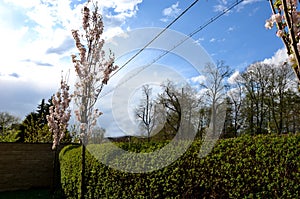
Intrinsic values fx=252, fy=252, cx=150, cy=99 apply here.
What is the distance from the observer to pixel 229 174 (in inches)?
114

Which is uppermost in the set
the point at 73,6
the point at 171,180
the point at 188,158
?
the point at 73,6

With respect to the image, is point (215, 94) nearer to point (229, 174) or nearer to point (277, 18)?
point (229, 174)

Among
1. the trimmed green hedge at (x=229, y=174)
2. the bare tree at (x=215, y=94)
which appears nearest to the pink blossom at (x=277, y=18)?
the trimmed green hedge at (x=229, y=174)

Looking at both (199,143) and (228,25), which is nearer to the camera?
(199,143)

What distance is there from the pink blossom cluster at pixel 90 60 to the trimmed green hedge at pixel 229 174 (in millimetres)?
1335

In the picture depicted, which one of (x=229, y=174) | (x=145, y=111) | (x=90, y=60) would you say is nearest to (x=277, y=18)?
(x=229, y=174)

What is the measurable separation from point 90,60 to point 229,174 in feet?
11.0

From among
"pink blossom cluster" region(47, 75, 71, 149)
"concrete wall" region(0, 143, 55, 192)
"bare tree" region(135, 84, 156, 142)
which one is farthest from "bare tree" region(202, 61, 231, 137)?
"concrete wall" region(0, 143, 55, 192)

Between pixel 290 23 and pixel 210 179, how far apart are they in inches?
99.4

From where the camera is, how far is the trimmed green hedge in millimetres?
2455

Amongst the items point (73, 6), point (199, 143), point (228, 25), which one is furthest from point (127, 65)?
point (199, 143)

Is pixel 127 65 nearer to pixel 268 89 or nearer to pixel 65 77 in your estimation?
pixel 65 77

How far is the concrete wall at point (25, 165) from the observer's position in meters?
9.45

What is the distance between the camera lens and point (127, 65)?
19.4 ft
